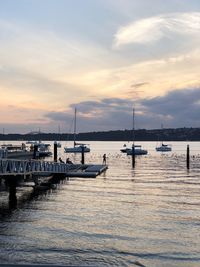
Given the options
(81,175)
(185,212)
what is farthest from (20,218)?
(81,175)

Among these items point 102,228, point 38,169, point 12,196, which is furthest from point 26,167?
point 102,228

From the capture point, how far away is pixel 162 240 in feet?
67.7

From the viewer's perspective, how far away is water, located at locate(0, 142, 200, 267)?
58.6 ft

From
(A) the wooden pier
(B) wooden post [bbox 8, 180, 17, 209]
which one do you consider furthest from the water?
(A) the wooden pier

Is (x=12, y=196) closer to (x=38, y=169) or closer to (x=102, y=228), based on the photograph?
(x=38, y=169)

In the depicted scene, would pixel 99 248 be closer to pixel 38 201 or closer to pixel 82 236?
pixel 82 236

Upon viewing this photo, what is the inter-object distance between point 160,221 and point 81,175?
2858cm

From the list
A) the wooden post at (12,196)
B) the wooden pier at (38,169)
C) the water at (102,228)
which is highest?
the wooden pier at (38,169)

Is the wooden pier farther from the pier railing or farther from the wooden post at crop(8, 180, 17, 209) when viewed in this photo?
the wooden post at crop(8, 180, 17, 209)

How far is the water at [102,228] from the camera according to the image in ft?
58.6

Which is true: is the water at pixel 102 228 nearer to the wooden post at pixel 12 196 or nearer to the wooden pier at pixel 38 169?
the wooden post at pixel 12 196

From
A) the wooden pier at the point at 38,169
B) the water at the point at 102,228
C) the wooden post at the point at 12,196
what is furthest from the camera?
the wooden pier at the point at 38,169

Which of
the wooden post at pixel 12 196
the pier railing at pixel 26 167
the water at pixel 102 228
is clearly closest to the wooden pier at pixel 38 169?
the pier railing at pixel 26 167

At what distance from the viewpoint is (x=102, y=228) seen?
23312 millimetres
